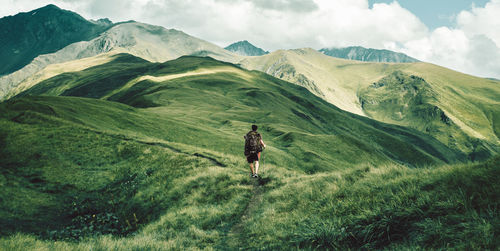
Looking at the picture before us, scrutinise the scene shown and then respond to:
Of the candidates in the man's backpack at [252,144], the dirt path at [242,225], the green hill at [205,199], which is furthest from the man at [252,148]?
the dirt path at [242,225]

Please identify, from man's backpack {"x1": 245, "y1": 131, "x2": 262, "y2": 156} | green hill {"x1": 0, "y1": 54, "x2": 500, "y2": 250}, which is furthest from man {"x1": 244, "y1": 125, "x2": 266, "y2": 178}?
green hill {"x1": 0, "y1": 54, "x2": 500, "y2": 250}

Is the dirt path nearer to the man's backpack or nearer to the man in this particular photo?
the man

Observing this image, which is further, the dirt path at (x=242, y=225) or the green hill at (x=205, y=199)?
the dirt path at (x=242, y=225)

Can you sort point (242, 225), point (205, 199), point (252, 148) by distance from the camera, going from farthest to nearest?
point (252, 148), point (205, 199), point (242, 225)

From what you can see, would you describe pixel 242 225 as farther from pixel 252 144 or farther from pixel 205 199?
pixel 252 144

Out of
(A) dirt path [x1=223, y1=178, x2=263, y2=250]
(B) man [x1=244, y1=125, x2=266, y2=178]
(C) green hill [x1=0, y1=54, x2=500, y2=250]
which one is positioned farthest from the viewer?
(B) man [x1=244, y1=125, x2=266, y2=178]

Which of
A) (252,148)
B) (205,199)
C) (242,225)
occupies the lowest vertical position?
(205,199)

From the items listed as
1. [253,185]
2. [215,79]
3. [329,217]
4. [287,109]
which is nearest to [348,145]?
[287,109]

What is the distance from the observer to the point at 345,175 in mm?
12758

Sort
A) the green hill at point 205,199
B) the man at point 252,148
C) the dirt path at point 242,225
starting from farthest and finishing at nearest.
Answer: the man at point 252,148, the dirt path at point 242,225, the green hill at point 205,199

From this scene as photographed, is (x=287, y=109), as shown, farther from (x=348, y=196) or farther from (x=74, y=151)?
(x=348, y=196)

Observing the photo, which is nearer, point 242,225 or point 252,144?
point 242,225

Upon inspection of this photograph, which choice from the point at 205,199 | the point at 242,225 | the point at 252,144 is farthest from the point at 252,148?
the point at 242,225

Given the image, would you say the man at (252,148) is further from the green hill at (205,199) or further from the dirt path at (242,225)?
the dirt path at (242,225)
